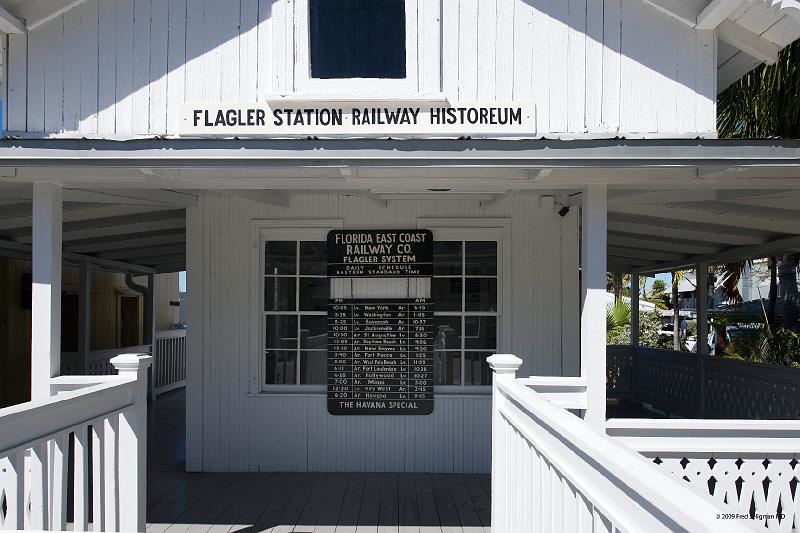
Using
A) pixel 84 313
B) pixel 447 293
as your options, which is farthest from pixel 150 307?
pixel 447 293

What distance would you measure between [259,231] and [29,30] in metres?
2.84

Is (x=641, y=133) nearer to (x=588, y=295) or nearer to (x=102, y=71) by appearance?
(x=588, y=295)

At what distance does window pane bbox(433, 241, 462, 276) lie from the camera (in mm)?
7234

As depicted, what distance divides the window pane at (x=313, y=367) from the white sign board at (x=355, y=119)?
2960 millimetres

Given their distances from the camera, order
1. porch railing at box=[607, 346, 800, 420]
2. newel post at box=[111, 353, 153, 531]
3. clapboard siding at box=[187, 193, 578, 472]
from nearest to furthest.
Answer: newel post at box=[111, 353, 153, 531], clapboard siding at box=[187, 193, 578, 472], porch railing at box=[607, 346, 800, 420]

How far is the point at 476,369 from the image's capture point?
7188mm

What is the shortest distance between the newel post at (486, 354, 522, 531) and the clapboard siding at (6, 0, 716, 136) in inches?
62.7

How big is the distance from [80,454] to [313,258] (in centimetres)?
338

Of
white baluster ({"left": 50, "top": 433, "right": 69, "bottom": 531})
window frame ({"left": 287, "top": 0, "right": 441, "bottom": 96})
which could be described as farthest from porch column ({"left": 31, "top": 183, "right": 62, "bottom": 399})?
window frame ({"left": 287, "top": 0, "right": 441, "bottom": 96})

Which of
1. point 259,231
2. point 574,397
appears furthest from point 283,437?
point 574,397

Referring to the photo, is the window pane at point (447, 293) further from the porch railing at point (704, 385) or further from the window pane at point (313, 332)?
the porch railing at point (704, 385)

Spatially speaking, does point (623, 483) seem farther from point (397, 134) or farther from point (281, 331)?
point (281, 331)

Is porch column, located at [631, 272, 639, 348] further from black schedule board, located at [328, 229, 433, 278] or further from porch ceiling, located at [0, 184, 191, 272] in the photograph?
porch ceiling, located at [0, 184, 191, 272]

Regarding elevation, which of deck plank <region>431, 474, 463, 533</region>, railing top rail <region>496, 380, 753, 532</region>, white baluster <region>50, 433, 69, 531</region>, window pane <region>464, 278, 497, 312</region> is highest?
window pane <region>464, 278, 497, 312</region>
